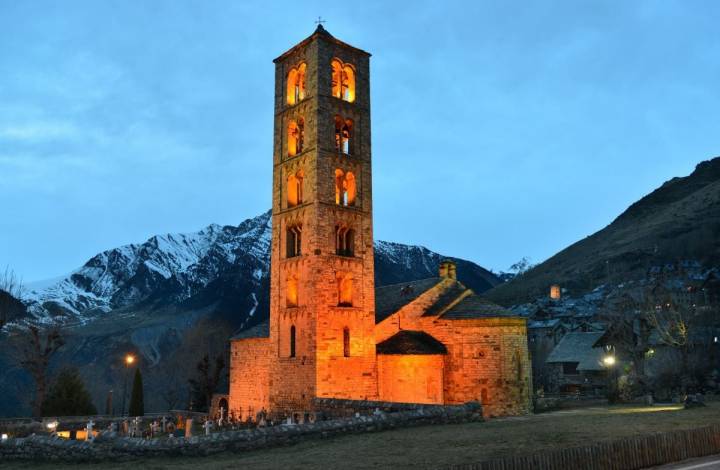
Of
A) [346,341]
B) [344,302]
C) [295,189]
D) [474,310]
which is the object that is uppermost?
[295,189]

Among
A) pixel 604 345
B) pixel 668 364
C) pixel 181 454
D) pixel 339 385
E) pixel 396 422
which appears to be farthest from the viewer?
pixel 604 345

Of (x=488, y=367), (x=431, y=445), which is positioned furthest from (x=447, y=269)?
(x=431, y=445)

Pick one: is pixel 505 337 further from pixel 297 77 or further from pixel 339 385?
pixel 297 77

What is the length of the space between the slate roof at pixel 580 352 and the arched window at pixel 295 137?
147 ft

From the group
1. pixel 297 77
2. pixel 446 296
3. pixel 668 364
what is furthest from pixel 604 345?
pixel 297 77

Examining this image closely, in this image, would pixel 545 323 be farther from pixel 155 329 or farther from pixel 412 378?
pixel 155 329

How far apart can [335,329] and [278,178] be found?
10.3m

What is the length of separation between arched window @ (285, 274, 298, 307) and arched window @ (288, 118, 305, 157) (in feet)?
25.7

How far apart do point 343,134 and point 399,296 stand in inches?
429

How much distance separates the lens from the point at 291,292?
3506 centimetres

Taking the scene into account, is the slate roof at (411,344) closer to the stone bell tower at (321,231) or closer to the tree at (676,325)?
the stone bell tower at (321,231)

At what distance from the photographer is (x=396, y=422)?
22094mm

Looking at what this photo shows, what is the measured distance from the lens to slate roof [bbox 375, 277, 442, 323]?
120 feet

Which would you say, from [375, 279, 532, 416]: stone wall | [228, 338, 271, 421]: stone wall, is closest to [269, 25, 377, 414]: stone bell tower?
[375, 279, 532, 416]: stone wall
